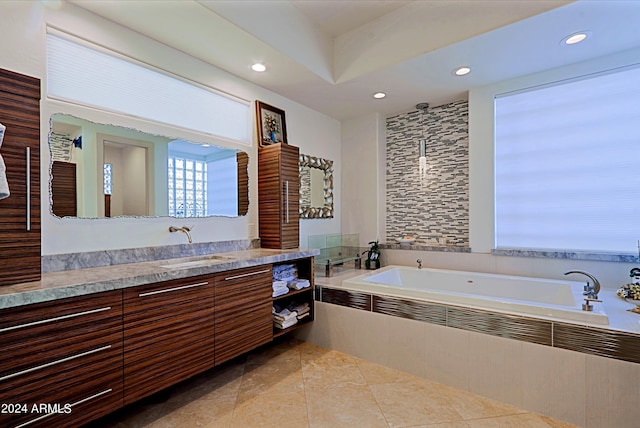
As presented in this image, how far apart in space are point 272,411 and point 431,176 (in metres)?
2.98

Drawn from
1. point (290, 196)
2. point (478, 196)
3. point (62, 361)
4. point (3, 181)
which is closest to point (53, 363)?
point (62, 361)

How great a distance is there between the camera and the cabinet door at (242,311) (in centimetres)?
203

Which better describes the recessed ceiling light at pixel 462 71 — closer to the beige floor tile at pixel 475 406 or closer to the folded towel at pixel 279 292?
the folded towel at pixel 279 292

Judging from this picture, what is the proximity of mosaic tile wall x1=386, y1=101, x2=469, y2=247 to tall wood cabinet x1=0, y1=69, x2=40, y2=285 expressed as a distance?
3.44 metres

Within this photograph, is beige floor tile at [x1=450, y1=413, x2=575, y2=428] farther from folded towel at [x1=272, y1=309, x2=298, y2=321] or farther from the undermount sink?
the undermount sink

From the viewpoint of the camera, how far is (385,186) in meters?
4.01

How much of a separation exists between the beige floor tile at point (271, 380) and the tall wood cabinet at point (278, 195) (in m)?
1.06

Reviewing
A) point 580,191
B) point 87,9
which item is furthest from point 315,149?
point 580,191

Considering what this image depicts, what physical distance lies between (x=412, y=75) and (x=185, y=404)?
10.7 ft

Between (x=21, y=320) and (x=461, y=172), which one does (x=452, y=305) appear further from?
(x=21, y=320)

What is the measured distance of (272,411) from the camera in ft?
6.17

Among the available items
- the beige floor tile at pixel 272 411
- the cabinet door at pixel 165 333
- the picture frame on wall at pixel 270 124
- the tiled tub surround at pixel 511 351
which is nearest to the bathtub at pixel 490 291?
the tiled tub surround at pixel 511 351

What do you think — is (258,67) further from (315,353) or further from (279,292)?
(315,353)

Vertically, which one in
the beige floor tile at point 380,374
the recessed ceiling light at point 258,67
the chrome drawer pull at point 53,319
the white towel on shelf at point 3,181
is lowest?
the beige floor tile at point 380,374
